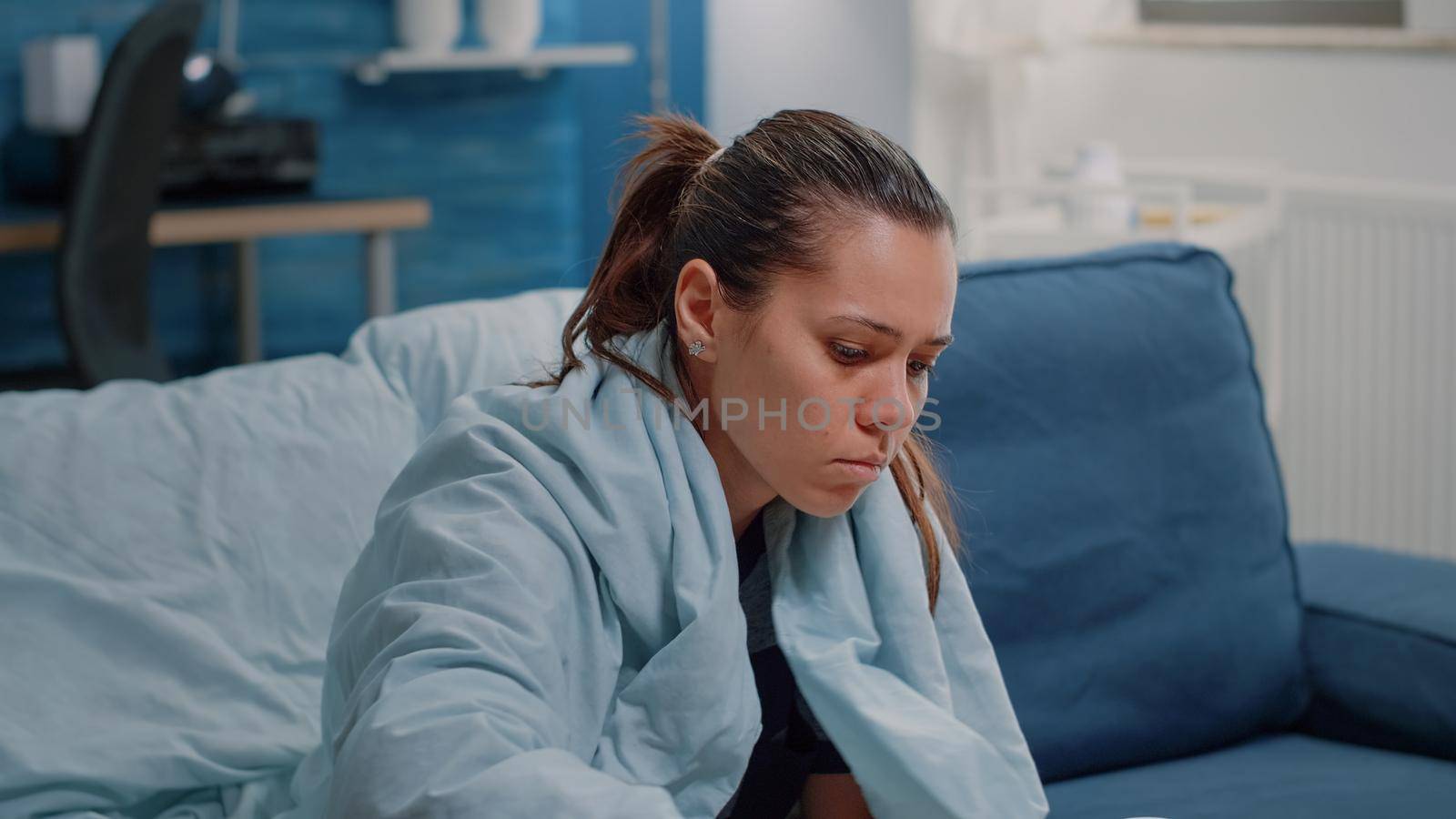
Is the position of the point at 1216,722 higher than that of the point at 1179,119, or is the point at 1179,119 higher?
the point at 1179,119

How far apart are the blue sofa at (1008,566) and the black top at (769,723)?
1.04 ft

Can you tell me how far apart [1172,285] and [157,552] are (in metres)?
1.03

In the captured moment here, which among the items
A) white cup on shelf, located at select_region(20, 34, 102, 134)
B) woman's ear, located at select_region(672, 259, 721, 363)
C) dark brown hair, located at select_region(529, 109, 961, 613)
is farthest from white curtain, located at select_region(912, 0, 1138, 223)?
woman's ear, located at select_region(672, 259, 721, 363)

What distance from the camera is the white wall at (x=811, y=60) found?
332 cm

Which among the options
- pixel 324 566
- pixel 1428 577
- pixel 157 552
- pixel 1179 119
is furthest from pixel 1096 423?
pixel 1179 119

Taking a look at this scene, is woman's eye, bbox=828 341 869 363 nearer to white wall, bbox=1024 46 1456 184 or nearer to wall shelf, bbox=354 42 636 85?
white wall, bbox=1024 46 1456 184

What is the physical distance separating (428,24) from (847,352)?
114 inches

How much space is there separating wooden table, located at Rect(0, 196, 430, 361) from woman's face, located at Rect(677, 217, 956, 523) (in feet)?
6.46

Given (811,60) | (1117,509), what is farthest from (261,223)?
(1117,509)

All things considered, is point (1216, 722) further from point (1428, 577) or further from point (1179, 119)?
point (1179, 119)

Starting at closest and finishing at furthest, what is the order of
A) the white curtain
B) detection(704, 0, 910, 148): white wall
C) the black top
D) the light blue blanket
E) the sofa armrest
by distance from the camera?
the light blue blanket < the black top < the sofa armrest < the white curtain < detection(704, 0, 910, 148): white wall

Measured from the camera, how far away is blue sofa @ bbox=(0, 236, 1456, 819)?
4.23ft

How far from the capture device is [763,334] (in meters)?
1.09

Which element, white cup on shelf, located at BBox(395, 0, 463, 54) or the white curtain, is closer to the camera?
the white curtain
